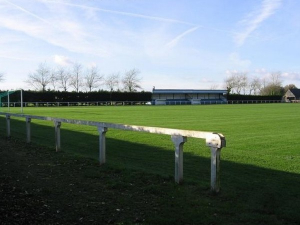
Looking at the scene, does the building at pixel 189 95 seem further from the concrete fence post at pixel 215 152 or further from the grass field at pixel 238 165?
the concrete fence post at pixel 215 152

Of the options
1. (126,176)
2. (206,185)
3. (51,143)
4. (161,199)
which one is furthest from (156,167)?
(51,143)

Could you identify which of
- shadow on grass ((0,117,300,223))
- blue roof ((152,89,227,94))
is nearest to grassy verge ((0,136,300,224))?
shadow on grass ((0,117,300,223))

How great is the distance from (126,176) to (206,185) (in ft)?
5.34

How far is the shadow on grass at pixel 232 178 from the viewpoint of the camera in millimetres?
4770

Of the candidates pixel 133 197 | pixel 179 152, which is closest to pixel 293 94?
pixel 179 152

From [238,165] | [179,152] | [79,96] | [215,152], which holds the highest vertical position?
[79,96]

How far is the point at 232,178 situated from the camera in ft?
21.5

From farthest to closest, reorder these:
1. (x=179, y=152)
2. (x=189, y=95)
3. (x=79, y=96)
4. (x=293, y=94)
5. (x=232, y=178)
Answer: (x=293, y=94)
(x=189, y=95)
(x=79, y=96)
(x=232, y=178)
(x=179, y=152)

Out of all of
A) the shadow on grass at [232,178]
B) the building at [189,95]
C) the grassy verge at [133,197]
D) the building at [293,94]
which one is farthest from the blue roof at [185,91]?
the grassy verge at [133,197]

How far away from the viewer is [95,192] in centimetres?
558

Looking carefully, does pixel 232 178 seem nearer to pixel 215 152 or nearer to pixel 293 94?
pixel 215 152

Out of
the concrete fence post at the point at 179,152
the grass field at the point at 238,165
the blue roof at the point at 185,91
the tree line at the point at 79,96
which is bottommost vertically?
the grass field at the point at 238,165

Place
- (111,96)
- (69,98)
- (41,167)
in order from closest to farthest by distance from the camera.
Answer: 1. (41,167)
2. (69,98)
3. (111,96)

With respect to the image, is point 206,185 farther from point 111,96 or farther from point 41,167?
point 111,96
